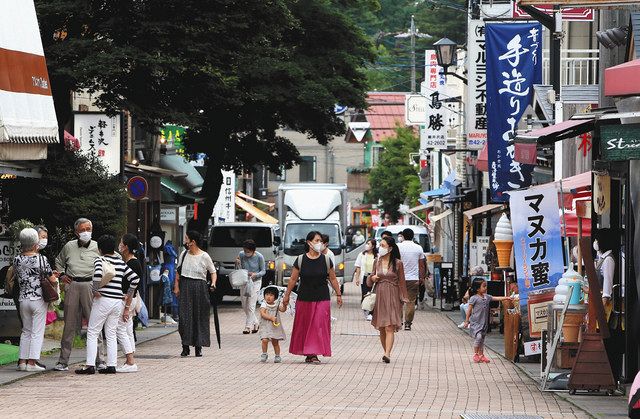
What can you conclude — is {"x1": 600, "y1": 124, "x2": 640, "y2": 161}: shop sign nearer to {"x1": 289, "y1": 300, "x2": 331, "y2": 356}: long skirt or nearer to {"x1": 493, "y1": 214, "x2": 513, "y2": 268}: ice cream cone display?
{"x1": 289, "y1": 300, "x2": 331, "y2": 356}: long skirt

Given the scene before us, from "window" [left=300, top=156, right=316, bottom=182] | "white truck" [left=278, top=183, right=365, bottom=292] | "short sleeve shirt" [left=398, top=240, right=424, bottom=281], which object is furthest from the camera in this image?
"window" [left=300, top=156, right=316, bottom=182]

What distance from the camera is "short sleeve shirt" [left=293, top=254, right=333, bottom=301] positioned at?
20.4 meters

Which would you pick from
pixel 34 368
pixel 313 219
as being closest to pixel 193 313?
pixel 34 368

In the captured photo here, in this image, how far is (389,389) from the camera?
16.3 m

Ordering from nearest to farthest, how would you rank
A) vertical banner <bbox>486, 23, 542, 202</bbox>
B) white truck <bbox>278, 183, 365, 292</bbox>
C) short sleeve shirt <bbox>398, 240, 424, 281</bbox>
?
vertical banner <bbox>486, 23, 542, 202</bbox> < short sleeve shirt <bbox>398, 240, 424, 281</bbox> < white truck <bbox>278, 183, 365, 292</bbox>

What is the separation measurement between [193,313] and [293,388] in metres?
5.41

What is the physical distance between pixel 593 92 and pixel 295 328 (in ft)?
26.9

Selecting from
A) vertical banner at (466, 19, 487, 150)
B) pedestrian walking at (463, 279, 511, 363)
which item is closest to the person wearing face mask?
pedestrian walking at (463, 279, 511, 363)

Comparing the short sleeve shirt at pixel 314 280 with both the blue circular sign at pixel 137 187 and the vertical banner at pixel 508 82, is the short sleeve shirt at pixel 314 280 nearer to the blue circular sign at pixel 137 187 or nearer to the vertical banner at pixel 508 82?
the vertical banner at pixel 508 82

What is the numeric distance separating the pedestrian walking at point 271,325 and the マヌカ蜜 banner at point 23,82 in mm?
3873

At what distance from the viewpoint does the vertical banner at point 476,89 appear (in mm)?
33094

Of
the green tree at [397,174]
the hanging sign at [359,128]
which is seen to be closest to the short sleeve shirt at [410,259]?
the green tree at [397,174]

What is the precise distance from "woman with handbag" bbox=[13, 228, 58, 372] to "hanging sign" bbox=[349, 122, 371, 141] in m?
78.7

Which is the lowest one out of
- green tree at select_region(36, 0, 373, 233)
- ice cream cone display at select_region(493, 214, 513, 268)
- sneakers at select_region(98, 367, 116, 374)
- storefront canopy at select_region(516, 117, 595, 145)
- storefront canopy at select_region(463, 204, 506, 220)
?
sneakers at select_region(98, 367, 116, 374)
